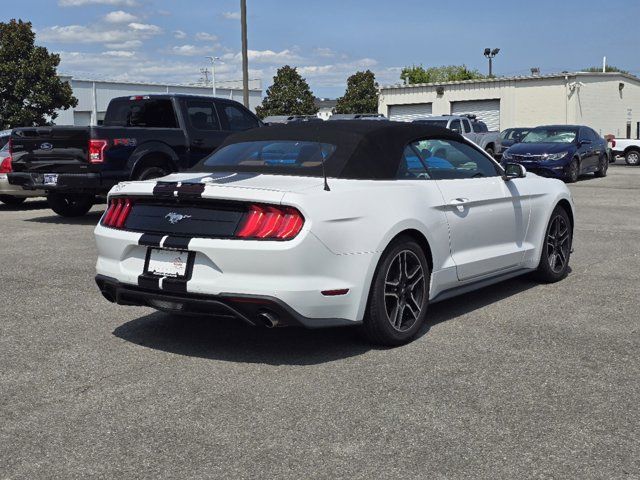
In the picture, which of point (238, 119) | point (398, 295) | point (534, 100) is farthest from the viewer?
point (534, 100)

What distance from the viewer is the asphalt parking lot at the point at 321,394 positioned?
351 cm

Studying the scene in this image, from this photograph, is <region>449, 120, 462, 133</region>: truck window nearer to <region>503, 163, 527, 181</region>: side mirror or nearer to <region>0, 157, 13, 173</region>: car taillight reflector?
<region>0, 157, 13, 173</region>: car taillight reflector

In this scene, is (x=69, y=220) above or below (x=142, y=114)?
below

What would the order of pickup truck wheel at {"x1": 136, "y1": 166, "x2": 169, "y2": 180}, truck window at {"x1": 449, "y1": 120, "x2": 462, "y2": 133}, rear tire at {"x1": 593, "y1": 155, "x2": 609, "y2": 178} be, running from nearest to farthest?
pickup truck wheel at {"x1": 136, "y1": 166, "x2": 169, "y2": 180}, rear tire at {"x1": 593, "y1": 155, "x2": 609, "y2": 178}, truck window at {"x1": 449, "y1": 120, "x2": 462, "y2": 133}

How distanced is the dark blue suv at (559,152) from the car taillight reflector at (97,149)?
11.9 m

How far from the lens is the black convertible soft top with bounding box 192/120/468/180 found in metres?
5.37

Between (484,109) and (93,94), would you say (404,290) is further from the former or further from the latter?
(93,94)

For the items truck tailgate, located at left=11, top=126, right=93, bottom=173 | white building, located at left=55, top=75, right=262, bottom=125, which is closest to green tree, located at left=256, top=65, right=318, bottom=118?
white building, located at left=55, top=75, right=262, bottom=125

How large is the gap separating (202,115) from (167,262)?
857cm

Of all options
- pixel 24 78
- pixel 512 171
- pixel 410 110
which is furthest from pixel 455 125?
pixel 410 110

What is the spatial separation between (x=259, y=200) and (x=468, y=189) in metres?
2.01

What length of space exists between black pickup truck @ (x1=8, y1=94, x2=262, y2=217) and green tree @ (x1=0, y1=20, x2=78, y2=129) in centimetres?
2945

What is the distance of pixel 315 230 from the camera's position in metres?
4.68

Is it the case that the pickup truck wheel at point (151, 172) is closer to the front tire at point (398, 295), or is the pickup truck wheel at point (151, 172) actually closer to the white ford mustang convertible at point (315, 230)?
the white ford mustang convertible at point (315, 230)
